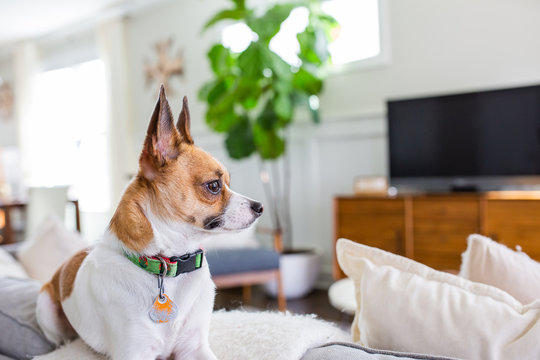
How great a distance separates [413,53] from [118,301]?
10.3 ft

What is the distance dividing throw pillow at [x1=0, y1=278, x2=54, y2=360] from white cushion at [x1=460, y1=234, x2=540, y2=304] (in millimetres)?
927

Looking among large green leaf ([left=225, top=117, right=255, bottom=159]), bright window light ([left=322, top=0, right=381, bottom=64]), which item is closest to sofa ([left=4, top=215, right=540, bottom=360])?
large green leaf ([left=225, top=117, right=255, bottom=159])

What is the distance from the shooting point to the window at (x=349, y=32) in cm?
349

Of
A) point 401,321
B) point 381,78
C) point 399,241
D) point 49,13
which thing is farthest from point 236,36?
point 401,321

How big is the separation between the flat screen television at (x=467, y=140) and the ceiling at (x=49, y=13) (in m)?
3.30

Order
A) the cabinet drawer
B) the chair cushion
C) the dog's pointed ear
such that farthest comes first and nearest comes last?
the chair cushion < the cabinet drawer < the dog's pointed ear

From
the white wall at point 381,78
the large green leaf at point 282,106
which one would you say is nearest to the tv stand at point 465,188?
the white wall at point 381,78

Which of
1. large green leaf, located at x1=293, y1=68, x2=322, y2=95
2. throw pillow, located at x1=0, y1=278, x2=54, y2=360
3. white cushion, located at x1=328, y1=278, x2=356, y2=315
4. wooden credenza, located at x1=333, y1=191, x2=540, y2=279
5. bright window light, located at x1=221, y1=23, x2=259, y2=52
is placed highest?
bright window light, located at x1=221, y1=23, x2=259, y2=52

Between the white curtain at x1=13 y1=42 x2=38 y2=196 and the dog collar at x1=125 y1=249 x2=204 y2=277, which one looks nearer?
the dog collar at x1=125 y1=249 x2=204 y2=277

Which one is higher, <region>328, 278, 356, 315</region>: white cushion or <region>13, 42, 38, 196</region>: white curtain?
<region>13, 42, 38, 196</region>: white curtain

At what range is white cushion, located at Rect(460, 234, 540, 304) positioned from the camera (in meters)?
0.84

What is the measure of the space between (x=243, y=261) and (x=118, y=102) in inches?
128

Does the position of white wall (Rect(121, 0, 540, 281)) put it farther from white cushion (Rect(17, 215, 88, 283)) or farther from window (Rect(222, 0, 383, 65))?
white cushion (Rect(17, 215, 88, 283))

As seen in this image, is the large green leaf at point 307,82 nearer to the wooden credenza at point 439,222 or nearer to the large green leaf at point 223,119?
the large green leaf at point 223,119
